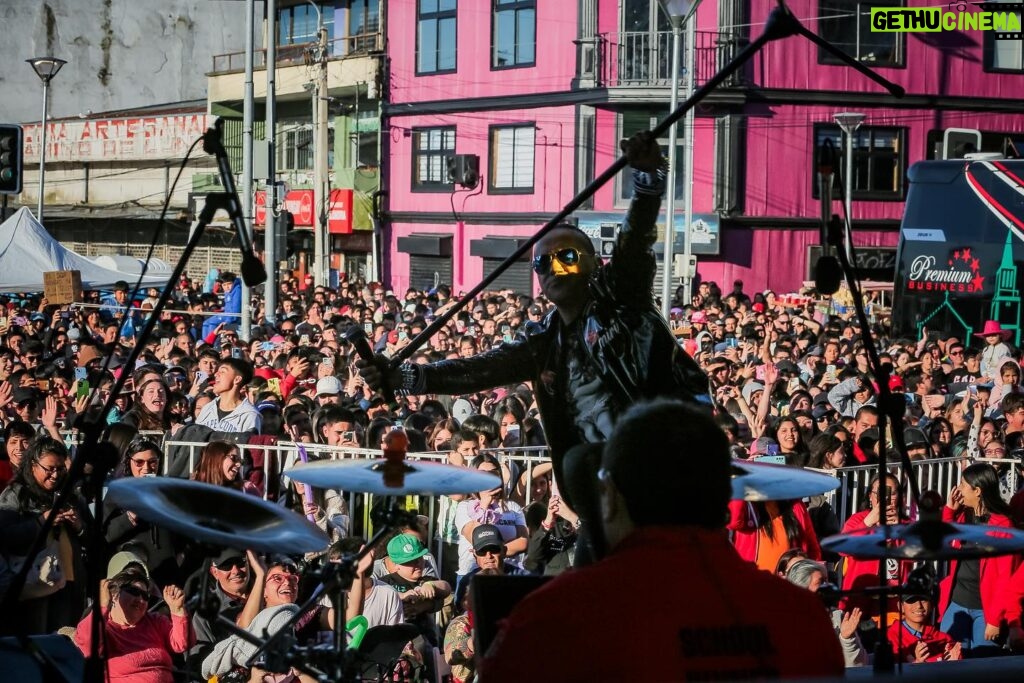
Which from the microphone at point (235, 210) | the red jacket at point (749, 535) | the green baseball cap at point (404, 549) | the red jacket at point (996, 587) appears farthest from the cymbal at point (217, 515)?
the red jacket at point (996, 587)

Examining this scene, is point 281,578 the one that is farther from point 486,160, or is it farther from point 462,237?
A: point 462,237

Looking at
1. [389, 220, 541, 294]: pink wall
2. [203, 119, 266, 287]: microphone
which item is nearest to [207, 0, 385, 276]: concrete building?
[389, 220, 541, 294]: pink wall

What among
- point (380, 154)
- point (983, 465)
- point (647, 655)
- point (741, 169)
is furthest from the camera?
point (380, 154)

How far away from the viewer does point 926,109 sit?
31734 mm

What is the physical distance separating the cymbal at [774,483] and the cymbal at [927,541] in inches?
6.5

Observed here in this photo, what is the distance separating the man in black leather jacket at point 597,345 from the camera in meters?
4.96

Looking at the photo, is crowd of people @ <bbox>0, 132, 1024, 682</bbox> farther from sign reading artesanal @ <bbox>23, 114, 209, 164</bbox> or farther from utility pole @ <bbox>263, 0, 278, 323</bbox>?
sign reading artesanal @ <bbox>23, 114, 209, 164</bbox>

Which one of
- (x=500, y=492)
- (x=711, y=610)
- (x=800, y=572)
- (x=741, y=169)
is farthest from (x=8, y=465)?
(x=741, y=169)

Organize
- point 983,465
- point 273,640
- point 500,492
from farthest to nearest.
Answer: point 500,492 < point 983,465 < point 273,640

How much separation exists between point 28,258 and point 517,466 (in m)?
12.0

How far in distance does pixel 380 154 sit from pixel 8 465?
2806 cm

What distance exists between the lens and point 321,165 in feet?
109

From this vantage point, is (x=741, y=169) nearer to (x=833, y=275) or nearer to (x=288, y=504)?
(x=288, y=504)

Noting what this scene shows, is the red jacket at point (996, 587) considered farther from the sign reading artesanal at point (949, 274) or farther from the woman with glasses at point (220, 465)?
the sign reading artesanal at point (949, 274)
